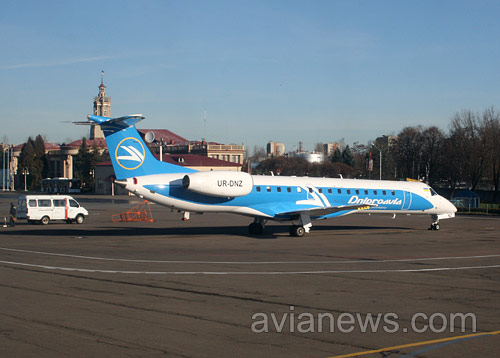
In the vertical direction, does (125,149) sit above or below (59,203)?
above

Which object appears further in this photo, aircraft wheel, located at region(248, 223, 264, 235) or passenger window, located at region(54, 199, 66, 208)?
passenger window, located at region(54, 199, 66, 208)

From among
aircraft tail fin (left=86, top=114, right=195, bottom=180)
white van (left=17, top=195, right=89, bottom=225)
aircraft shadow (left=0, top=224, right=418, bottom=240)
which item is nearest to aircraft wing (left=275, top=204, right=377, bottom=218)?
aircraft shadow (left=0, top=224, right=418, bottom=240)

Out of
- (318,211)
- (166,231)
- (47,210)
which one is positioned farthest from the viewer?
(47,210)

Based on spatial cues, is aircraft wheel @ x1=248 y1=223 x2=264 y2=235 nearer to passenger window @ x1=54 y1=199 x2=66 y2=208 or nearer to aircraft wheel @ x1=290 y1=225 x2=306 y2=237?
aircraft wheel @ x1=290 y1=225 x2=306 y2=237

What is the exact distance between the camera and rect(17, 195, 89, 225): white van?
3959cm

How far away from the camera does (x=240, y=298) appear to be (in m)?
13.6

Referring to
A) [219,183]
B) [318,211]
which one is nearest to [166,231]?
[219,183]

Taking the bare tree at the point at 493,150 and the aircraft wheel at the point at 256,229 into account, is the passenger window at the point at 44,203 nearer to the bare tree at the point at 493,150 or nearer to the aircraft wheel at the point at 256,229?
the aircraft wheel at the point at 256,229

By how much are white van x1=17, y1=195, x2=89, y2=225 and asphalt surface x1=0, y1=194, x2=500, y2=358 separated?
14.4 m

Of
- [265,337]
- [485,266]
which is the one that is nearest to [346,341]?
[265,337]

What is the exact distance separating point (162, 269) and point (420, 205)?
23.0m

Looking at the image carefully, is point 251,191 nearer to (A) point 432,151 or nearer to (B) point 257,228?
(B) point 257,228

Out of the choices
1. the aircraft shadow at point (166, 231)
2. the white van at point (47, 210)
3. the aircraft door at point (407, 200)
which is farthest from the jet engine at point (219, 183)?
Answer: the white van at point (47, 210)

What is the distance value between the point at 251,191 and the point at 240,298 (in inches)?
679
